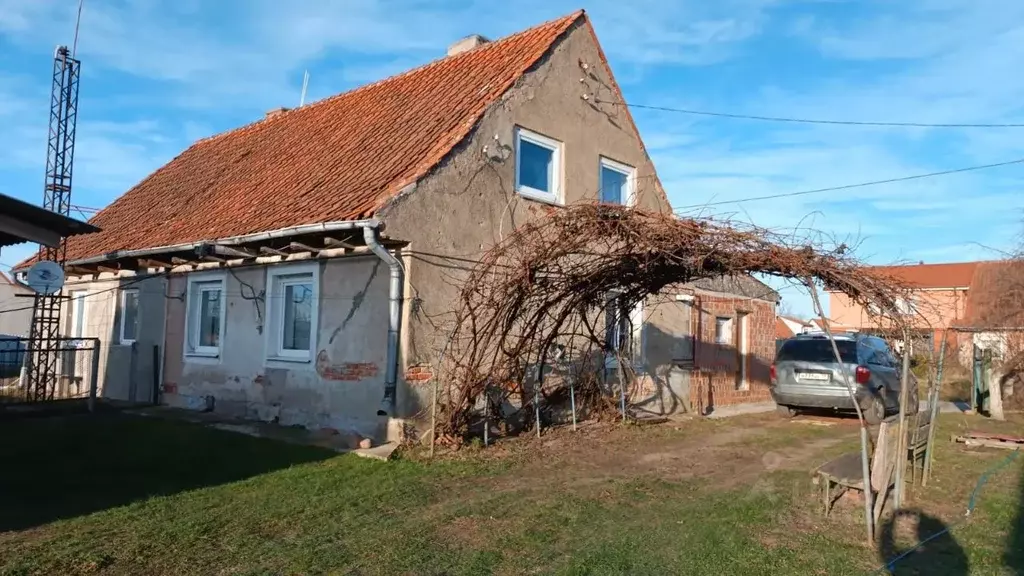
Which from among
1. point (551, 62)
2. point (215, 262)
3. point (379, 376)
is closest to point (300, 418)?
point (379, 376)

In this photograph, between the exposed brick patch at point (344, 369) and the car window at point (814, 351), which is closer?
the exposed brick patch at point (344, 369)

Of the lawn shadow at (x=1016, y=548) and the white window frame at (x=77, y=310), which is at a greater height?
the white window frame at (x=77, y=310)

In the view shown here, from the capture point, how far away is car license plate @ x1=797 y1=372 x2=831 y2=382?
13188 millimetres

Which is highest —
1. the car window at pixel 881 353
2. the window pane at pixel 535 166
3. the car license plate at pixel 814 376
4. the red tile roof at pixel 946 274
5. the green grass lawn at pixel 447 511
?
the red tile roof at pixel 946 274

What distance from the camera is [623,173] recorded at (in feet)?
47.4

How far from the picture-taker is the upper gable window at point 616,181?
1391cm

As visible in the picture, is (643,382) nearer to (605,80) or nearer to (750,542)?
(605,80)

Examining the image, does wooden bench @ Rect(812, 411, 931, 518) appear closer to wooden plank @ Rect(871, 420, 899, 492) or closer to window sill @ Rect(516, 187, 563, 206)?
wooden plank @ Rect(871, 420, 899, 492)

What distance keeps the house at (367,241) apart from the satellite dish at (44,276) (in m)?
1.69

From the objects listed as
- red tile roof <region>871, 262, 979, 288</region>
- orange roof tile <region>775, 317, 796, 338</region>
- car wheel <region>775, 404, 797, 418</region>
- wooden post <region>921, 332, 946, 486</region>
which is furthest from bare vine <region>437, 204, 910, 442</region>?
red tile roof <region>871, 262, 979, 288</region>

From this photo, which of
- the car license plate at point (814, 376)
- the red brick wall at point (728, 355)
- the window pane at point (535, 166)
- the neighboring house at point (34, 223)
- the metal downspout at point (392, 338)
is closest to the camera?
the neighboring house at point (34, 223)

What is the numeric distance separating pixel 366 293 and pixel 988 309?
712 inches

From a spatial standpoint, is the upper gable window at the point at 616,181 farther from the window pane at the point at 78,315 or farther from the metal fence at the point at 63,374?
the window pane at the point at 78,315

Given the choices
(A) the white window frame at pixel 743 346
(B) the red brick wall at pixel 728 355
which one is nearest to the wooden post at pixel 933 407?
(B) the red brick wall at pixel 728 355
